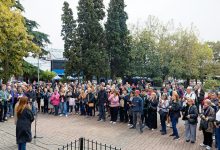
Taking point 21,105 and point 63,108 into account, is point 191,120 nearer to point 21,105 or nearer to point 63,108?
point 21,105

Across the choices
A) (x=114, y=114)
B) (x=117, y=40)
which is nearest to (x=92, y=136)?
(x=114, y=114)

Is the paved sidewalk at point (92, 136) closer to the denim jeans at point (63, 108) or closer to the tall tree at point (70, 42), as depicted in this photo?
the denim jeans at point (63, 108)

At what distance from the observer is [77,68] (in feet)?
119

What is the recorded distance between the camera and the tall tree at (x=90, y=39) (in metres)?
36.1

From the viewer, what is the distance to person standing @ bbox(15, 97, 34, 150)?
390 inches

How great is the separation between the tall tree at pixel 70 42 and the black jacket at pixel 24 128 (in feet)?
84.3

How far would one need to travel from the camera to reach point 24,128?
32.6ft

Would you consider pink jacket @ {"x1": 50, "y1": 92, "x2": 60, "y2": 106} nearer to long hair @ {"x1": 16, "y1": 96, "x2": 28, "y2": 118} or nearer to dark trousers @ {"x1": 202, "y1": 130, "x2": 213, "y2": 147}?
long hair @ {"x1": 16, "y1": 96, "x2": 28, "y2": 118}

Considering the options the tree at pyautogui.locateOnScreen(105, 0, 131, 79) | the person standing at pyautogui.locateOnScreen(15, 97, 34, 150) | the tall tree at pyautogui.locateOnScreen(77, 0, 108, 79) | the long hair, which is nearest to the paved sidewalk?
the person standing at pyautogui.locateOnScreen(15, 97, 34, 150)

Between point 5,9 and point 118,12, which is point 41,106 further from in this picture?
point 118,12

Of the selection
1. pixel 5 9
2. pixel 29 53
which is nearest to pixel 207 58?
pixel 29 53

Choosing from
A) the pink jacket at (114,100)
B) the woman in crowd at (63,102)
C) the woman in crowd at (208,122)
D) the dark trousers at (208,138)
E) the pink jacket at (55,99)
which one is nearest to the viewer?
the woman in crowd at (208,122)

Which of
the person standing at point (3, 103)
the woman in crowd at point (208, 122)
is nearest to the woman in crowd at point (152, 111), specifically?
the woman in crowd at point (208, 122)

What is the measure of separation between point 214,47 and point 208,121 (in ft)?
253
